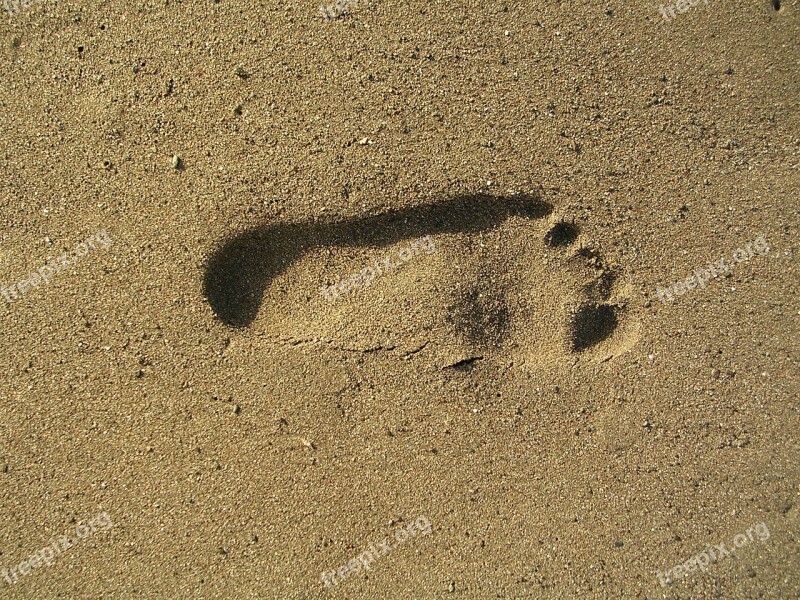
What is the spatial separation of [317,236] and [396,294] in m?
0.35

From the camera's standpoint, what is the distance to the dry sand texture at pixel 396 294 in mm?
1717

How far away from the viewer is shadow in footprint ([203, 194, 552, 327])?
1740 millimetres

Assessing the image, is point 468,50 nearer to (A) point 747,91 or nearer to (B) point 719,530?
(A) point 747,91

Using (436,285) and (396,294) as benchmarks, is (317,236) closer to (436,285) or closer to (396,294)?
(396,294)

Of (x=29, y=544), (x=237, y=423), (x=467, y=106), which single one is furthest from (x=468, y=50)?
(x=29, y=544)

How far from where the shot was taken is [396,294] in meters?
1.75

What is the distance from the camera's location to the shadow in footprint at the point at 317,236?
1740 millimetres

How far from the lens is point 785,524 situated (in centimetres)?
172

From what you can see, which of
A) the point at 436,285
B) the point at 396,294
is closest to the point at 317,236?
the point at 396,294

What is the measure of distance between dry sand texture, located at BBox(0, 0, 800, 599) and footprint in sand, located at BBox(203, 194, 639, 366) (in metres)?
0.01

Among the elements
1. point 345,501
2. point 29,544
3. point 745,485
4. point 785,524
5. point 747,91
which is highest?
point 747,91

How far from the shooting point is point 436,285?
173 centimetres

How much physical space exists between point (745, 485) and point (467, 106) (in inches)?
66.0

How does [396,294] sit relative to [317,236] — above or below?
below
